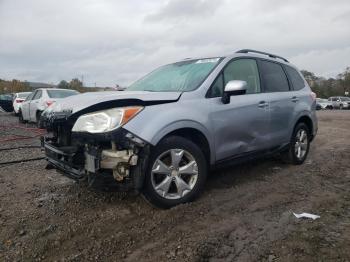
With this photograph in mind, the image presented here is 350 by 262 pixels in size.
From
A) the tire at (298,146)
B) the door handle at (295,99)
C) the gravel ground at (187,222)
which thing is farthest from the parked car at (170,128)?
the tire at (298,146)

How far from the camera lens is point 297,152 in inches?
247

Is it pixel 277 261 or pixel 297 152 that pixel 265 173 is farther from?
pixel 277 261

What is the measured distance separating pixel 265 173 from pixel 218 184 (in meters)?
1.08

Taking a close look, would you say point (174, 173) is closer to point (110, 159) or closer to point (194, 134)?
point (194, 134)

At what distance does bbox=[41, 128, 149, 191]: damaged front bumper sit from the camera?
3.64 m

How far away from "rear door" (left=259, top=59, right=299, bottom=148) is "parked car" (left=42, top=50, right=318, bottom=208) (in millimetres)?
28

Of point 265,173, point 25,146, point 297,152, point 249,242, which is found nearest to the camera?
point 249,242

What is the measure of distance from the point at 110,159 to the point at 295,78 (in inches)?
159

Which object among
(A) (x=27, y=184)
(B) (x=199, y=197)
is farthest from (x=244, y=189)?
(A) (x=27, y=184)

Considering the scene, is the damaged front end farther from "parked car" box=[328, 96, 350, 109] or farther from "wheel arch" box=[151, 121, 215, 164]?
"parked car" box=[328, 96, 350, 109]

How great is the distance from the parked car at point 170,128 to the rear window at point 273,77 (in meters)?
0.03

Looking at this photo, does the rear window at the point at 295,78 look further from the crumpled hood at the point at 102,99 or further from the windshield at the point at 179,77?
the crumpled hood at the point at 102,99

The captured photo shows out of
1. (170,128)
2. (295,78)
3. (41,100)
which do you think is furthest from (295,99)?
(41,100)

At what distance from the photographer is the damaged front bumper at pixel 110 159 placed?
3.64 meters
